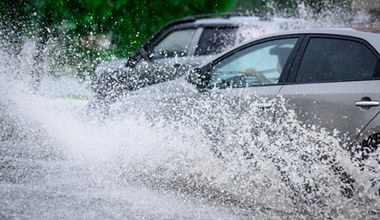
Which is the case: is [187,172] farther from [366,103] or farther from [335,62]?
[366,103]

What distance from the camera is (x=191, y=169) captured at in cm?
661

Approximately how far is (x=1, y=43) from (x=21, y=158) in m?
6.36

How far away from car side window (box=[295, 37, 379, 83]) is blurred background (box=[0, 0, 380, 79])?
7847mm

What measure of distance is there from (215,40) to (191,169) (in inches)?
143

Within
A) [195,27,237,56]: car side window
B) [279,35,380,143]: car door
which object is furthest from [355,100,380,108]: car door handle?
[195,27,237,56]: car side window

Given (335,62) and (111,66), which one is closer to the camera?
(335,62)

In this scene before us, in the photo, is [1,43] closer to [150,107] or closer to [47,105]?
[47,105]

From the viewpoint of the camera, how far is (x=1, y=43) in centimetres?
1305

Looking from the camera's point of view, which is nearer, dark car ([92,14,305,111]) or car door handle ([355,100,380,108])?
car door handle ([355,100,380,108])

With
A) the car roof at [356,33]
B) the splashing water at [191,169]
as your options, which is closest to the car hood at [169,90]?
the splashing water at [191,169]

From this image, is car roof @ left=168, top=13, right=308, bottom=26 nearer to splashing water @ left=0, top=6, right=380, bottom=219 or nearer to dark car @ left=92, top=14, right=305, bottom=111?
dark car @ left=92, top=14, right=305, bottom=111

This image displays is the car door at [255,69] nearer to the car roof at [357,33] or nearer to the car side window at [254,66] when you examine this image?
the car side window at [254,66]

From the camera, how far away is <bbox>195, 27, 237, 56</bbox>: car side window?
379 inches

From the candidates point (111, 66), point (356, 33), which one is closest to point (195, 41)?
point (111, 66)
